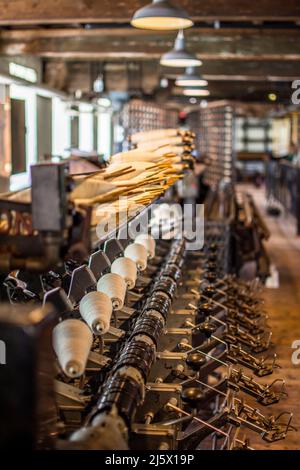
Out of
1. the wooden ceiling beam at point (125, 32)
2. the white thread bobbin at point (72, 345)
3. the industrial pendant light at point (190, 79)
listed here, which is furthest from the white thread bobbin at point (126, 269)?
the industrial pendant light at point (190, 79)

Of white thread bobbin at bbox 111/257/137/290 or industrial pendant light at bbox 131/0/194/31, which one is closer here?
white thread bobbin at bbox 111/257/137/290

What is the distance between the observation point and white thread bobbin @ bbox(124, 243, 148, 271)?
4.50m

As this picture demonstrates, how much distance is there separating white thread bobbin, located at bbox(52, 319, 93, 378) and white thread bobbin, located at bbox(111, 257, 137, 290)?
123 cm

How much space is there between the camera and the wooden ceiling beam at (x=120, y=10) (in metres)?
7.62

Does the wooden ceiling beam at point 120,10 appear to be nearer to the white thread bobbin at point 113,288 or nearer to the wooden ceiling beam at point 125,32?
the wooden ceiling beam at point 125,32

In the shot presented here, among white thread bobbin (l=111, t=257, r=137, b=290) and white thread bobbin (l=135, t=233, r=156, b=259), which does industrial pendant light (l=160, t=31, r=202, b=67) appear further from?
white thread bobbin (l=111, t=257, r=137, b=290)

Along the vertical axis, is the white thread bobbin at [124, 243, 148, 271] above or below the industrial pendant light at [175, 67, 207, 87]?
below

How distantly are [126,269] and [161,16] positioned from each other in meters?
1.94

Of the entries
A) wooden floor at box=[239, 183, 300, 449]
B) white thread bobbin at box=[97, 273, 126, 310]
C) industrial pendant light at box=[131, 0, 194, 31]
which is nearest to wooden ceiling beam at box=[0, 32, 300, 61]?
wooden floor at box=[239, 183, 300, 449]

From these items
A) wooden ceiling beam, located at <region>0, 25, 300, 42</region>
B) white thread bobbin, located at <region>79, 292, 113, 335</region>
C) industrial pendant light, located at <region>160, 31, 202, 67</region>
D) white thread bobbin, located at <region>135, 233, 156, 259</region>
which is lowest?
white thread bobbin, located at <region>135, 233, 156, 259</region>

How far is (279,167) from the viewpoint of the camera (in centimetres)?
2188

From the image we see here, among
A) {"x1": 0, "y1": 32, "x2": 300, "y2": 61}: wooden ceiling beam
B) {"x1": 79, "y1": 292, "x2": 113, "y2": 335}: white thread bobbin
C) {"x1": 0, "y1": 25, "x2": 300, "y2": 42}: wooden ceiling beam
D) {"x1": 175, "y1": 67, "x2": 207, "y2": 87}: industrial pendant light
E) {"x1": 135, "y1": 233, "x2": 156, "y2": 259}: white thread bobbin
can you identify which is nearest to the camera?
{"x1": 79, "y1": 292, "x2": 113, "y2": 335}: white thread bobbin

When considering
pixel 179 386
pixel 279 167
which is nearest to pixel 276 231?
pixel 279 167
